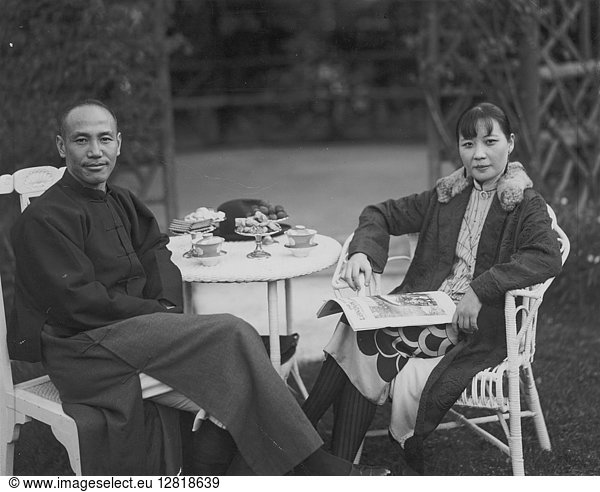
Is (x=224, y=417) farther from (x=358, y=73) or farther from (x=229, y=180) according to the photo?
(x=358, y=73)

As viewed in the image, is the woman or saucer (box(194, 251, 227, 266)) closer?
the woman

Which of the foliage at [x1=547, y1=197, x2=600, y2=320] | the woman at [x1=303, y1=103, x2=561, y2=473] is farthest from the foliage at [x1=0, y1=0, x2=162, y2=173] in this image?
the foliage at [x1=547, y1=197, x2=600, y2=320]

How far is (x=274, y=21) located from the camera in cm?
1205

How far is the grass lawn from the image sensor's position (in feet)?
10.6

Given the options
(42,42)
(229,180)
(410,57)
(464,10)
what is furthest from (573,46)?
(410,57)

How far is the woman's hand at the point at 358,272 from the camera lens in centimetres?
317

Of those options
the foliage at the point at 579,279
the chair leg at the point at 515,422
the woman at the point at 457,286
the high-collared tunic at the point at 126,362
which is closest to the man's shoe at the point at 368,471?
the woman at the point at 457,286

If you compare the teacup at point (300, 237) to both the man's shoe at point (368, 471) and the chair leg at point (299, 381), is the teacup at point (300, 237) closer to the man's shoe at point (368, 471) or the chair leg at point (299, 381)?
the chair leg at point (299, 381)

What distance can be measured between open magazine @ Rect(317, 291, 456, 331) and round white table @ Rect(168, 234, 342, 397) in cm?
17

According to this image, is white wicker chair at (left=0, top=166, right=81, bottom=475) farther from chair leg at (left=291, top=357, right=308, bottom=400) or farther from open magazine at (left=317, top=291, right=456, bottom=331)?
chair leg at (left=291, top=357, right=308, bottom=400)

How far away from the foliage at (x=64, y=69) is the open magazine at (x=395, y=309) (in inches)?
100

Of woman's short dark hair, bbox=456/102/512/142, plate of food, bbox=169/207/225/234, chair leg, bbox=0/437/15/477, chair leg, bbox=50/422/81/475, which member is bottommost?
chair leg, bbox=0/437/15/477

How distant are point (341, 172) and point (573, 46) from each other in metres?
4.24

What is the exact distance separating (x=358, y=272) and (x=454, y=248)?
15.1 inches
